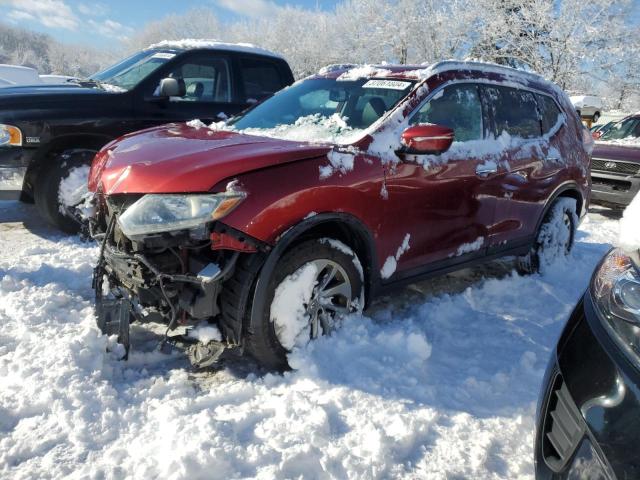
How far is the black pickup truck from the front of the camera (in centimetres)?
470

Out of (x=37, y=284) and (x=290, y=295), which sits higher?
(x=290, y=295)

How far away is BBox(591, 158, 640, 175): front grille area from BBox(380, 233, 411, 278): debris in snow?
636cm

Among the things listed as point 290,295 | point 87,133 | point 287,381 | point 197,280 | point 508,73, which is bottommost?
point 287,381

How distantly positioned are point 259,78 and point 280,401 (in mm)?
4870

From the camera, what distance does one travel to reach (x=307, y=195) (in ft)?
8.82

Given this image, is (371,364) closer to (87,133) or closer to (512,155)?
(512,155)

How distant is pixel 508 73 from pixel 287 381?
3.19 meters

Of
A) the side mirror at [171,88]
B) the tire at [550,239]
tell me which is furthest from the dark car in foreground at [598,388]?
the side mirror at [171,88]

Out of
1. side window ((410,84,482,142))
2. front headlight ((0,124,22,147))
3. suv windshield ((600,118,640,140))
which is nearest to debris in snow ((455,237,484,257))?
side window ((410,84,482,142))

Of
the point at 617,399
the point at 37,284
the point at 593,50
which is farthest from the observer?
the point at 593,50

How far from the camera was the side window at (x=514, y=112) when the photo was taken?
3.99 m

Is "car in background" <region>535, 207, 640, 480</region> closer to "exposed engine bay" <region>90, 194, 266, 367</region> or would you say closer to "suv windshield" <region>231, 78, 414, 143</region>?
"exposed engine bay" <region>90, 194, 266, 367</region>

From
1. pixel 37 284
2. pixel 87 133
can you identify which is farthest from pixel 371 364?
pixel 87 133

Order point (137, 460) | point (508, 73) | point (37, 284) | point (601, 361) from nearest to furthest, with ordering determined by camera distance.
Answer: point (601, 361) → point (137, 460) → point (37, 284) → point (508, 73)
